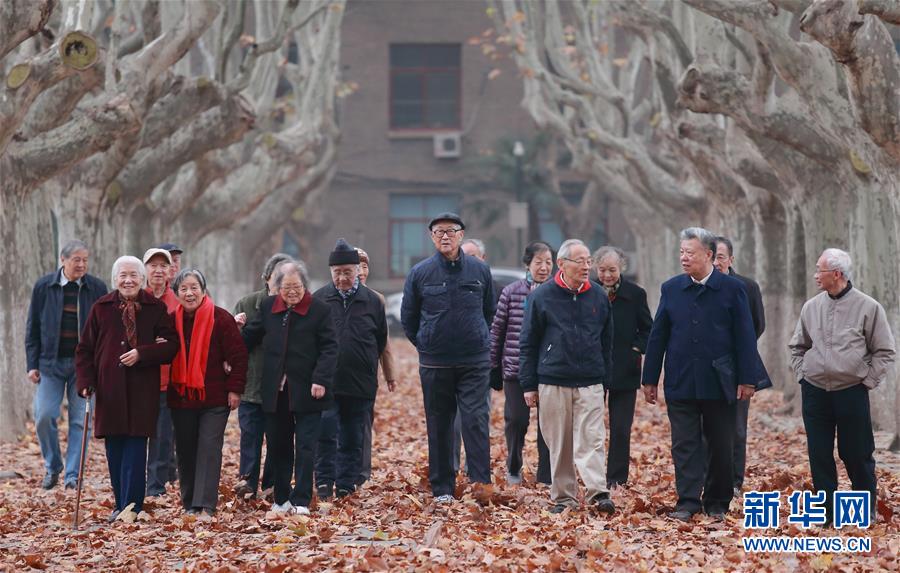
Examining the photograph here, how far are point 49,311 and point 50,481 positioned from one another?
1476 millimetres

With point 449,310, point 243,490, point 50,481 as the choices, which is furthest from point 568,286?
point 50,481

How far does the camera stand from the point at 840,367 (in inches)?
391

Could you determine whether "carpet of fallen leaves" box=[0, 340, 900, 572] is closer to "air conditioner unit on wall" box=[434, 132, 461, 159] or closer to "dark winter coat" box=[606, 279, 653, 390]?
"dark winter coat" box=[606, 279, 653, 390]

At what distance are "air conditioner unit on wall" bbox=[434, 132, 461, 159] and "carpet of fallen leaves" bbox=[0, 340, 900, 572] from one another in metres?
37.9

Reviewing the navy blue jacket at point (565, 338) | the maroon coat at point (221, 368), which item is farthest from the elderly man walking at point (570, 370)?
the maroon coat at point (221, 368)

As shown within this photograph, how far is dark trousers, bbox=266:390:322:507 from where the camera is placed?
10984 millimetres

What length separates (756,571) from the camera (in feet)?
27.5

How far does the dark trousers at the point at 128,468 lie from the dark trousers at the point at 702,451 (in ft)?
11.7

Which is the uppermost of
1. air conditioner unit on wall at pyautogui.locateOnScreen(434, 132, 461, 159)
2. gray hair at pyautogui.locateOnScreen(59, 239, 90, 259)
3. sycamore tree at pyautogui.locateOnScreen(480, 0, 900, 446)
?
air conditioner unit on wall at pyautogui.locateOnScreen(434, 132, 461, 159)

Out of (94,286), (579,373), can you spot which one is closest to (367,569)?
(579,373)

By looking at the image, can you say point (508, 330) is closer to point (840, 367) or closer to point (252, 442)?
point (252, 442)

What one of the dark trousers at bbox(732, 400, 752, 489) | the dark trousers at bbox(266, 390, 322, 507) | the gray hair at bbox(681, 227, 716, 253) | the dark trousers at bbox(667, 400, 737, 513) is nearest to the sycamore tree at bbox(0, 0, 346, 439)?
the dark trousers at bbox(266, 390, 322, 507)

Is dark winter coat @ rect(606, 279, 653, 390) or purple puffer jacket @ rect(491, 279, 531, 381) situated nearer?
dark winter coat @ rect(606, 279, 653, 390)

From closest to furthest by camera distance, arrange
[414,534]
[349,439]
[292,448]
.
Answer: [414,534] < [292,448] < [349,439]
